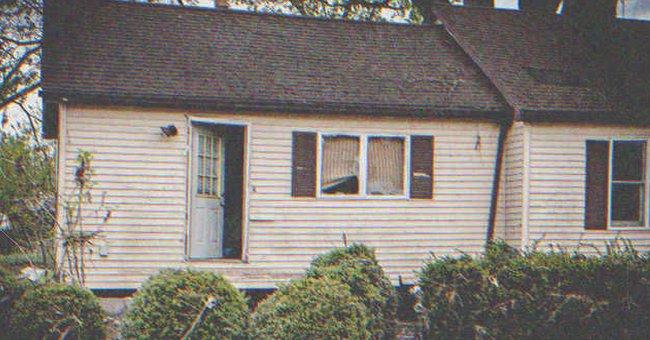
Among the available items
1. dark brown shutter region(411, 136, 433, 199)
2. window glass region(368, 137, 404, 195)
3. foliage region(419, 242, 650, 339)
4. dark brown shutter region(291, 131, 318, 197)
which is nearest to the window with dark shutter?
dark brown shutter region(291, 131, 318, 197)

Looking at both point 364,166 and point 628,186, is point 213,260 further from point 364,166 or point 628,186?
point 628,186

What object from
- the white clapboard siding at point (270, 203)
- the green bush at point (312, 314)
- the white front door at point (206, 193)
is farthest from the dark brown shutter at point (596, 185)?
the green bush at point (312, 314)

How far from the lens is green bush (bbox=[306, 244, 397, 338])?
6473 mm

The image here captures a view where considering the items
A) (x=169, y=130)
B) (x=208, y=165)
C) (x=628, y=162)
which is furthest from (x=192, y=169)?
(x=628, y=162)

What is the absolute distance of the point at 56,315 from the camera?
21.4 ft

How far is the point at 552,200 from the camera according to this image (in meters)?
11.1

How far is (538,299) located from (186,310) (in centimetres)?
297

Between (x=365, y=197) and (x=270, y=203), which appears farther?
(x=365, y=197)

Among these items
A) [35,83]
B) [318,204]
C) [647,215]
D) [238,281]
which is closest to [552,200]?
[647,215]

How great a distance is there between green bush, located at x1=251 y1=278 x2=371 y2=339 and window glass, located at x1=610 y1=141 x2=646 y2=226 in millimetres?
7164

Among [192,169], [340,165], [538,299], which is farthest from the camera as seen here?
[340,165]

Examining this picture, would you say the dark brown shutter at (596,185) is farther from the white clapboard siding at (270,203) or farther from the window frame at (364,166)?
the window frame at (364,166)

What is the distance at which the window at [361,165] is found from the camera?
10625 millimetres

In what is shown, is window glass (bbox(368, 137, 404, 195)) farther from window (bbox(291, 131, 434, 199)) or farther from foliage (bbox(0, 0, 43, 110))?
foliage (bbox(0, 0, 43, 110))
